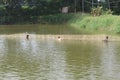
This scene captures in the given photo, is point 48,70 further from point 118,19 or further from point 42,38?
point 118,19

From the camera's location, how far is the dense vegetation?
5722cm

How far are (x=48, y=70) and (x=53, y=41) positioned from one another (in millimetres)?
13328

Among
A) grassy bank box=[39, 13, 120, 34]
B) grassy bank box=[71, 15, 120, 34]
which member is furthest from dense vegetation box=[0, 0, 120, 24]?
grassy bank box=[71, 15, 120, 34]

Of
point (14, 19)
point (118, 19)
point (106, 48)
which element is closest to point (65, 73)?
point (106, 48)

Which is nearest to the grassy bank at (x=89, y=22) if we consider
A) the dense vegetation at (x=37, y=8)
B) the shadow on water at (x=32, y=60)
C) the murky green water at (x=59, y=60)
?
the dense vegetation at (x=37, y=8)

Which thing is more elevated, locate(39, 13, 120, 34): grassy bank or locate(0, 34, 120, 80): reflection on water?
locate(39, 13, 120, 34): grassy bank

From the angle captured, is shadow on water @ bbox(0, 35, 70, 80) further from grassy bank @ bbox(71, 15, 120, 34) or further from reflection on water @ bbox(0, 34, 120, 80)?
grassy bank @ bbox(71, 15, 120, 34)

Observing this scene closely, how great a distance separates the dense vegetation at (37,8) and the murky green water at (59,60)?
2370 cm

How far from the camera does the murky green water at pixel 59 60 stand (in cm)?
1897

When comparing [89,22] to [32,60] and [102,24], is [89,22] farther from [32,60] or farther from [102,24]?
[32,60]

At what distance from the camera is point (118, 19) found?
1548 inches

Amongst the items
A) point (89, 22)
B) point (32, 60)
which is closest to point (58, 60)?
point (32, 60)

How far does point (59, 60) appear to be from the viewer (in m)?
23.4

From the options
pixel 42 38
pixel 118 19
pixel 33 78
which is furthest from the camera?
pixel 118 19
